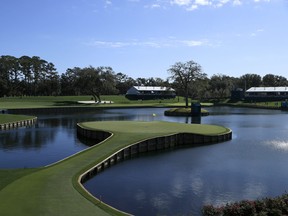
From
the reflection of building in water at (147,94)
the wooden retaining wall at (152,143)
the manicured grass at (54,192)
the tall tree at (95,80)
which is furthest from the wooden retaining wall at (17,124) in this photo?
the reflection of building in water at (147,94)

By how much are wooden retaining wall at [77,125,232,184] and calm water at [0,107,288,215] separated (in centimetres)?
78

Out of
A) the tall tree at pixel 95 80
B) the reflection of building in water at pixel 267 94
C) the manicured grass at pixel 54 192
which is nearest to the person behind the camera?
the manicured grass at pixel 54 192

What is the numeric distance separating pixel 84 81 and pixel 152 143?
89.9 meters

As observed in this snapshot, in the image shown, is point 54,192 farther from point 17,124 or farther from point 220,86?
point 220,86

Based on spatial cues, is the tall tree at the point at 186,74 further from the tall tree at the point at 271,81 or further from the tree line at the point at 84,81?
the tall tree at the point at 271,81

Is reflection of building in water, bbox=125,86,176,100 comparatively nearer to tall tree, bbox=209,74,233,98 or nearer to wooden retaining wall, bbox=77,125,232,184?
tall tree, bbox=209,74,233,98

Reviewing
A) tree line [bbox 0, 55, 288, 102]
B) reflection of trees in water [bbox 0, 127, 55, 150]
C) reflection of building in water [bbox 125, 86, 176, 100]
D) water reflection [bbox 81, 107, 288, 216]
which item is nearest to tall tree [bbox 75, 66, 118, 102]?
tree line [bbox 0, 55, 288, 102]

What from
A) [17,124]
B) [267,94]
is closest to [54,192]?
[17,124]

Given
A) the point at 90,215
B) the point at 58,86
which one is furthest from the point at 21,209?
the point at 58,86

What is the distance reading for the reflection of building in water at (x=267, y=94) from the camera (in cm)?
14188

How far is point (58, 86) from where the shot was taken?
5974 inches

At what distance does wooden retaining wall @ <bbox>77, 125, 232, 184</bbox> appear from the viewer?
28.6 m

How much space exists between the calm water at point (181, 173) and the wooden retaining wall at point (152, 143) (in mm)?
778

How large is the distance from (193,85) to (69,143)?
5365cm
